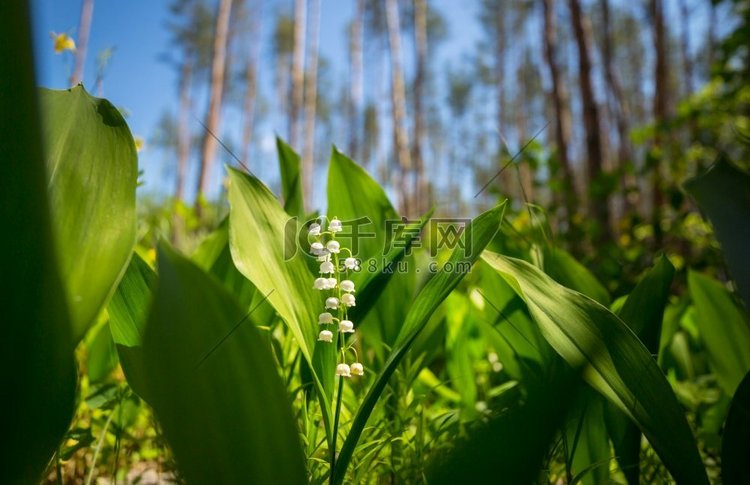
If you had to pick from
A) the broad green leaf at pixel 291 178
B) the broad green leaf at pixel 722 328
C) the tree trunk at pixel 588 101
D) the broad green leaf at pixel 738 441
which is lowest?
the broad green leaf at pixel 738 441

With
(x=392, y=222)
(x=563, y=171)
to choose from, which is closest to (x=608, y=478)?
(x=392, y=222)

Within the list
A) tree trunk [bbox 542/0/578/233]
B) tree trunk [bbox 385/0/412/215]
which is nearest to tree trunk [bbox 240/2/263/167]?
tree trunk [bbox 385/0/412/215]

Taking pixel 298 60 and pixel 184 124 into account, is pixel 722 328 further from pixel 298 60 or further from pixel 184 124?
pixel 184 124

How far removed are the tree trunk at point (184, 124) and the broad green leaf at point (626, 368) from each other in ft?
54.9

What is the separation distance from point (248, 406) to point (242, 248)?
0.45 ft

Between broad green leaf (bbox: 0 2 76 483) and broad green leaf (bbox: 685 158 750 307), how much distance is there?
56 centimetres

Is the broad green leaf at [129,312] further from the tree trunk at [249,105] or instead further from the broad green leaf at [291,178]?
the tree trunk at [249,105]

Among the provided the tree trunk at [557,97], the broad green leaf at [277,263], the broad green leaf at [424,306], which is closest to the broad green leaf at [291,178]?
the broad green leaf at [277,263]

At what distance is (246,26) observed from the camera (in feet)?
56.7

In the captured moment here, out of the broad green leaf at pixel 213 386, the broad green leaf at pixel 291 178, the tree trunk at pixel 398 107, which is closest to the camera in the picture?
the broad green leaf at pixel 213 386

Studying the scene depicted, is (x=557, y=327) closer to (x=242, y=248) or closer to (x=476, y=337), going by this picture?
(x=242, y=248)

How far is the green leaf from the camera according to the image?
350 mm

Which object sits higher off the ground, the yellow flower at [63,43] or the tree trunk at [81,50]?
the tree trunk at [81,50]

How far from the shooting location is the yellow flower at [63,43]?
756 millimetres
